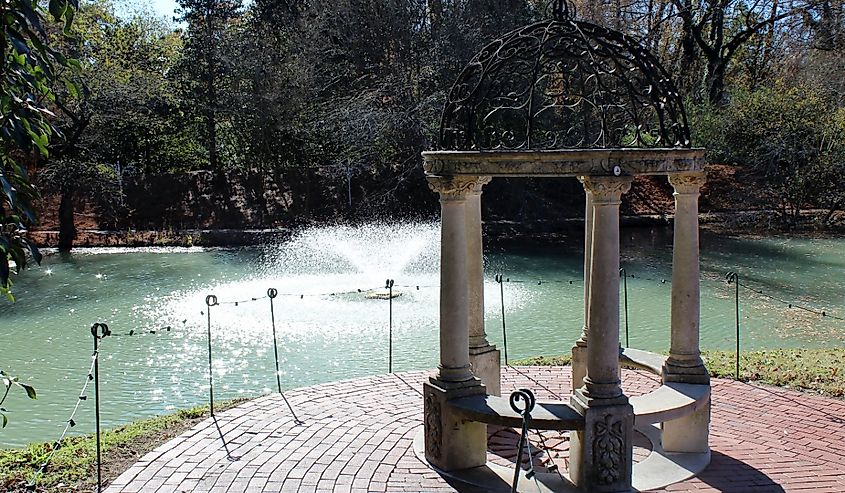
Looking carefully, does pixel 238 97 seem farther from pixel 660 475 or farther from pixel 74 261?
pixel 660 475

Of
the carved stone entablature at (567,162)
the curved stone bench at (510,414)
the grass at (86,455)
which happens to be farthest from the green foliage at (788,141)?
the grass at (86,455)

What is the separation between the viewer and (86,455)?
6.77 m

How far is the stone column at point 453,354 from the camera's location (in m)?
6.14

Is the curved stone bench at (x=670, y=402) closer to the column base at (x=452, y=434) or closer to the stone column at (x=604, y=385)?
the stone column at (x=604, y=385)

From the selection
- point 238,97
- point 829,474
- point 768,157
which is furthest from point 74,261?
point 768,157

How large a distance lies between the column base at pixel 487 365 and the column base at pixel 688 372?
1.63 metres

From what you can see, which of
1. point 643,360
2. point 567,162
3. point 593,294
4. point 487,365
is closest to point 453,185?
point 567,162

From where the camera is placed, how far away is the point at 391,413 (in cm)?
771

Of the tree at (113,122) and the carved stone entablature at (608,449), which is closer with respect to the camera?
the carved stone entablature at (608,449)

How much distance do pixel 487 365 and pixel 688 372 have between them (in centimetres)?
186

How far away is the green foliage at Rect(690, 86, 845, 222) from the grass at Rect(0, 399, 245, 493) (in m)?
22.8

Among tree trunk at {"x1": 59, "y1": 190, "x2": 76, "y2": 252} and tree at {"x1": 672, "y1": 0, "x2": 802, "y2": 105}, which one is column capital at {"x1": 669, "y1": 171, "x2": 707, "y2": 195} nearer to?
tree trunk at {"x1": 59, "y1": 190, "x2": 76, "y2": 252}

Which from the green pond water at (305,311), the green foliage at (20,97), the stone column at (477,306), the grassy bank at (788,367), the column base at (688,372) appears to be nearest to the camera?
the green foliage at (20,97)

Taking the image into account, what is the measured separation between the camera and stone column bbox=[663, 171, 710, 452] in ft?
21.1
